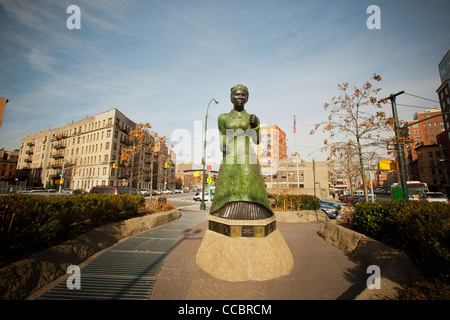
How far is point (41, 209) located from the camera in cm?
441

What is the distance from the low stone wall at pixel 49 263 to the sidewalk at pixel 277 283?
6.53 ft

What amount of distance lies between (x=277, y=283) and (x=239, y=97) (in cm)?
407

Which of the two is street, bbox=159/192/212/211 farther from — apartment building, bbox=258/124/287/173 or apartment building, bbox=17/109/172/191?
apartment building, bbox=17/109/172/191

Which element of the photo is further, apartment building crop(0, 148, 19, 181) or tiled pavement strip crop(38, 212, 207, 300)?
apartment building crop(0, 148, 19, 181)

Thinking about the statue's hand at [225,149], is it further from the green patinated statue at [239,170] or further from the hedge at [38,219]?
the hedge at [38,219]

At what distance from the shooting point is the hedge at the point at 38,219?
12.1ft

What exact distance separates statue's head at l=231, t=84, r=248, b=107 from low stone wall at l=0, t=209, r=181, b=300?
5046 mm

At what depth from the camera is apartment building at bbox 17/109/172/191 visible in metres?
43.3

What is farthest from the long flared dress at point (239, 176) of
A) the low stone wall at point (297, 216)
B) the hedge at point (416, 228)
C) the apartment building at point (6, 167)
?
the apartment building at point (6, 167)

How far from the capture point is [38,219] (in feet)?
14.1
